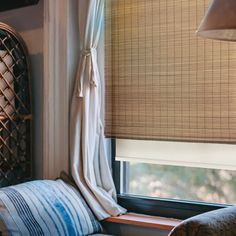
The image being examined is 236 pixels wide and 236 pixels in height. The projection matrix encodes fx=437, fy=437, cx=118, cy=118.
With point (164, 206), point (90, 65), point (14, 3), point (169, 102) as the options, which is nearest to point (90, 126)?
point (90, 65)

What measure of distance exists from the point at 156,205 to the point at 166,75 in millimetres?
666

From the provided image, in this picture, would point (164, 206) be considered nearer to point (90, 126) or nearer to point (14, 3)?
point (90, 126)

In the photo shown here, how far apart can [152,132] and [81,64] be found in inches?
20.5

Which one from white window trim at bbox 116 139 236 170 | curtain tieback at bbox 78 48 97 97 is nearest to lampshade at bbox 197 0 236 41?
white window trim at bbox 116 139 236 170

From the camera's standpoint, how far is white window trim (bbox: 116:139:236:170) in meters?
2.05

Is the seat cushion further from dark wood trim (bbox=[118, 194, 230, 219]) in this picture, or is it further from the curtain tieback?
the curtain tieback

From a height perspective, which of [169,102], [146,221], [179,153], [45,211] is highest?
[169,102]

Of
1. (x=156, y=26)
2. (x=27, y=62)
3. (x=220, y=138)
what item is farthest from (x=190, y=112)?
(x=27, y=62)

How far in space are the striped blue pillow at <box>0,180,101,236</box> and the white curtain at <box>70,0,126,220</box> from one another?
0.38 ft

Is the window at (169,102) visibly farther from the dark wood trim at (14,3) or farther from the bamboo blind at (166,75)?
the dark wood trim at (14,3)

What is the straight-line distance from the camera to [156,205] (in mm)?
2240

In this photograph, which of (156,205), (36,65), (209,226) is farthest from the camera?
(36,65)

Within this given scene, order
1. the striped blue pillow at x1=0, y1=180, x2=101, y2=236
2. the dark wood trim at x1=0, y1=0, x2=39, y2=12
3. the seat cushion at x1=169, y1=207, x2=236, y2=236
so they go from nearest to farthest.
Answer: the seat cushion at x1=169, y1=207, x2=236, y2=236, the striped blue pillow at x1=0, y1=180, x2=101, y2=236, the dark wood trim at x1=0, y1=0, x2=39, y2=12

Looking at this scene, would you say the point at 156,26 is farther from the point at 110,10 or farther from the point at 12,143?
the point at 12,143
